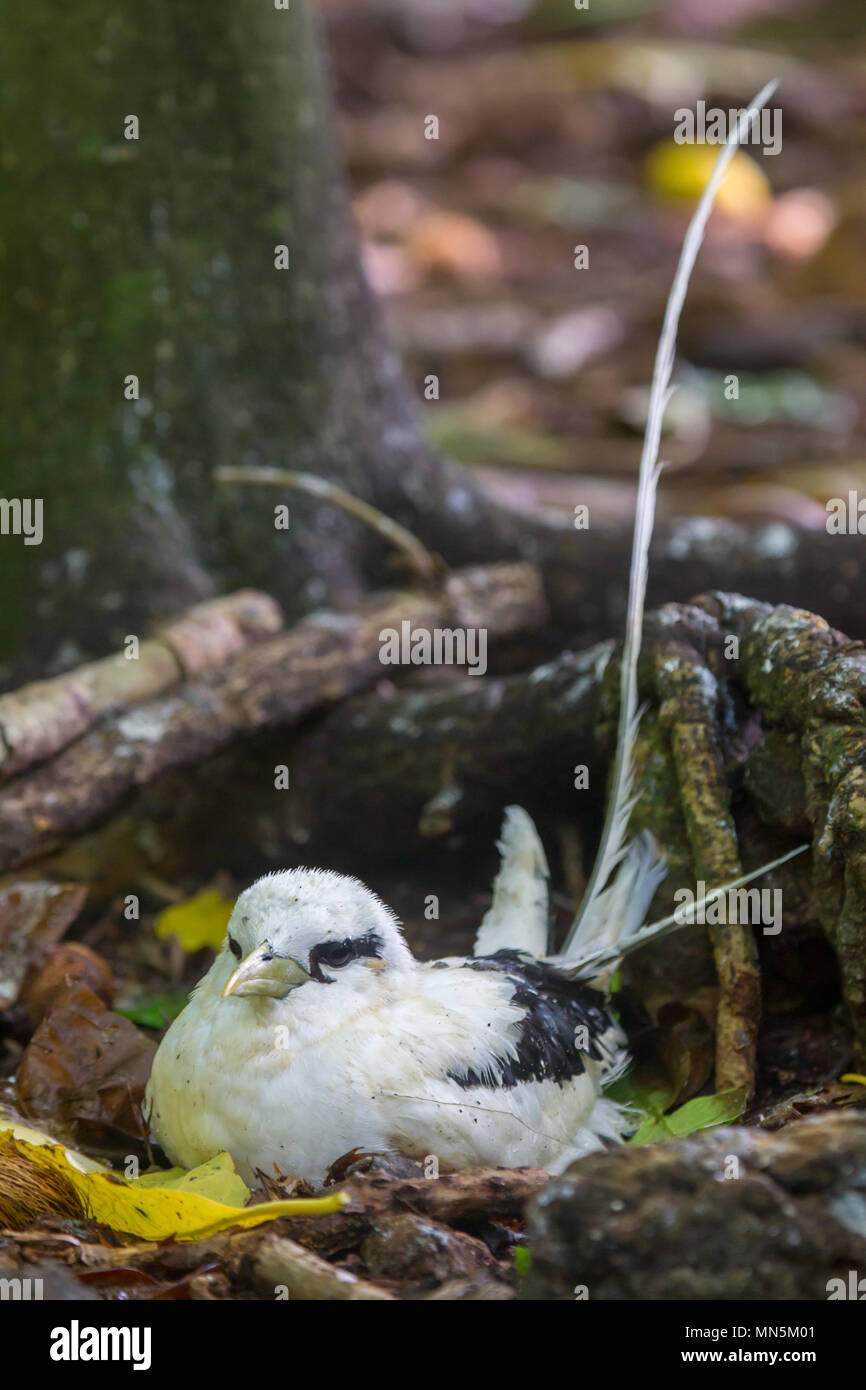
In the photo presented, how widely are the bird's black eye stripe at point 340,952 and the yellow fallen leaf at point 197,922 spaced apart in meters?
1.40

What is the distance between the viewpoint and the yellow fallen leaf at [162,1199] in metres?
2.91

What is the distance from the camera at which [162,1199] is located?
3000mm

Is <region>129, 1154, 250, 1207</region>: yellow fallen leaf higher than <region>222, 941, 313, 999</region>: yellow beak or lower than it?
lower

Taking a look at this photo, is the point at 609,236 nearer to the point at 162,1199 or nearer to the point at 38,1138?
the point at 38,1138

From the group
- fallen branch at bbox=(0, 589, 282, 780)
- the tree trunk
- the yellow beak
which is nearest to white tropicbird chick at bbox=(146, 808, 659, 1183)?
the yellow beak

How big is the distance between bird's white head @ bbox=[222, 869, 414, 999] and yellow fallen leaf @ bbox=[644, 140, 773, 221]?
1025 cm

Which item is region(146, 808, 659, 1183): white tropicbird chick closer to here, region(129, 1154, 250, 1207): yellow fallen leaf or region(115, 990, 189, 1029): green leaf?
region(129, 1154, 250, 1207): yellow fallen leaf

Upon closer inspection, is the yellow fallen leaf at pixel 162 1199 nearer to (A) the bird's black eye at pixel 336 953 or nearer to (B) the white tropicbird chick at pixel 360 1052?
Result: (B) the white tropicbird chick at pixel 360 1052

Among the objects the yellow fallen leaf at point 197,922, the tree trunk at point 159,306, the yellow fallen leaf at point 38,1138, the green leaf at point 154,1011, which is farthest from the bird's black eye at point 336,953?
the tree trunk at point 159,306

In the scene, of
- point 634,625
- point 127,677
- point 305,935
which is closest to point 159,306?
point 127,677

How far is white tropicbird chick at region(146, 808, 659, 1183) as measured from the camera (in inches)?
129

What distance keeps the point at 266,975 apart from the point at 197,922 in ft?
5.44
